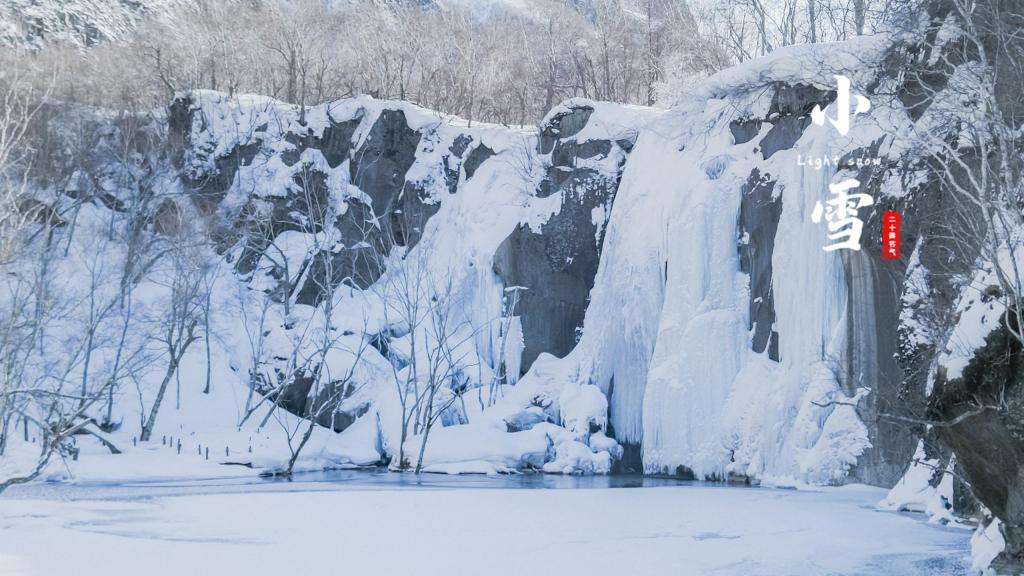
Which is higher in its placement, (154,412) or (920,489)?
(154,412)

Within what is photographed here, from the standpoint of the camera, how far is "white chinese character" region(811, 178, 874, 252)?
1559 cm

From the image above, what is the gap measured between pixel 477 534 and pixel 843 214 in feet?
31.7

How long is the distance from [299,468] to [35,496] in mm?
7492

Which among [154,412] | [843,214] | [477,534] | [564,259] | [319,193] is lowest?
[477,534]

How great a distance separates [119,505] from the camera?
13570mm

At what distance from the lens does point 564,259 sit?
24719mm

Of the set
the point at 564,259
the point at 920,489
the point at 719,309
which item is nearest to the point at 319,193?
the point at 564,259

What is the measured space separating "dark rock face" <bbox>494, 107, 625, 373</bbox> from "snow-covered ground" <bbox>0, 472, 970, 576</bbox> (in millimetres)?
9730

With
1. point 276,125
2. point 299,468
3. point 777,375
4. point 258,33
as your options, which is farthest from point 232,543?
point 258,33

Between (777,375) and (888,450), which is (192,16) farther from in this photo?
(888,450)

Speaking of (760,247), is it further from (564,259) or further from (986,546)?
(986,546)

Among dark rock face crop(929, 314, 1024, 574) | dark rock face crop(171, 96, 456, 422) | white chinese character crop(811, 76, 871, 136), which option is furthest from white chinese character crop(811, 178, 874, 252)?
dark rock face crop(171, 96, 456, 422)

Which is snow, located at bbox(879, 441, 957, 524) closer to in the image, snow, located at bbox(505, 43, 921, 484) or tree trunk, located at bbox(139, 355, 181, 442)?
snow, located at bbox(505, 43, 921, 484)

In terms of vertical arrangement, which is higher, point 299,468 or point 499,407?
point 499,407
